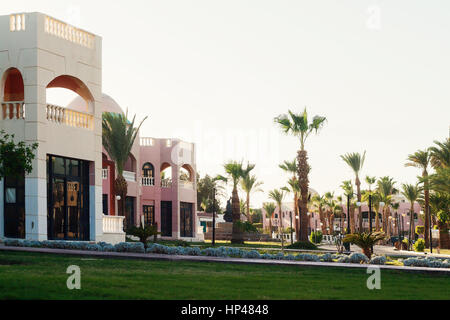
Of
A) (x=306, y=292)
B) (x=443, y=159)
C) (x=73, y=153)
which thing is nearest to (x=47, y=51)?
(x=73, y=153)

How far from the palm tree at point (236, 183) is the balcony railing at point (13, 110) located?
26.7 meters

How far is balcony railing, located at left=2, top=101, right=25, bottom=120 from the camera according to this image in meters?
27.2

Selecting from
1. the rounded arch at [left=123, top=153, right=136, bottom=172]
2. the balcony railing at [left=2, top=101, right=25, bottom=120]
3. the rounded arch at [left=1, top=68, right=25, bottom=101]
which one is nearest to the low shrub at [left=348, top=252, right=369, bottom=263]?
the balcony railing at [left=2, top=101, right=25, bottom=120]

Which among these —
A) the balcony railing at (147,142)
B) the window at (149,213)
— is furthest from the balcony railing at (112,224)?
the balcony railing at (147,142)

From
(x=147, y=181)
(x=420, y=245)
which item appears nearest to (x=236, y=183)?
(x=147, y=181)

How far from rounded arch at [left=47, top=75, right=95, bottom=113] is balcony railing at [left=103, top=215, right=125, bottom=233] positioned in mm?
4977

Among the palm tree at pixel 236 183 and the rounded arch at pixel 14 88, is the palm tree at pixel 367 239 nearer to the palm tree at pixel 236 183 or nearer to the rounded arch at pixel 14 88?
the rounded arch at pixel 14 88

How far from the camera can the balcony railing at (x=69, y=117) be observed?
27875mm

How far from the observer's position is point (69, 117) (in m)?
29.1

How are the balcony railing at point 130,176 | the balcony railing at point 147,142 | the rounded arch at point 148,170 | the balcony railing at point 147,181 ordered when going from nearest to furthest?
1. the balcony railing at point 130,176
2. the balcony railing at point 147,181
3. the rounded arch at point 148,170
4. the balcony railing at point 147,142

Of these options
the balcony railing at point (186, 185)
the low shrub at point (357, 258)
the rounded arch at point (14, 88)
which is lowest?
the low shrub at point (357, 258)

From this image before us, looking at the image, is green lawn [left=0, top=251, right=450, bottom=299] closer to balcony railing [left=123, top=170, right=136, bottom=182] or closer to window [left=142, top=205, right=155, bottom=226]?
balcony railing [left=123, top=170, right=136, bottom=182]

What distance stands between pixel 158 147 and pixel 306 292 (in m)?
46.6

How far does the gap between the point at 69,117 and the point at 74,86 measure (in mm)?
1975
